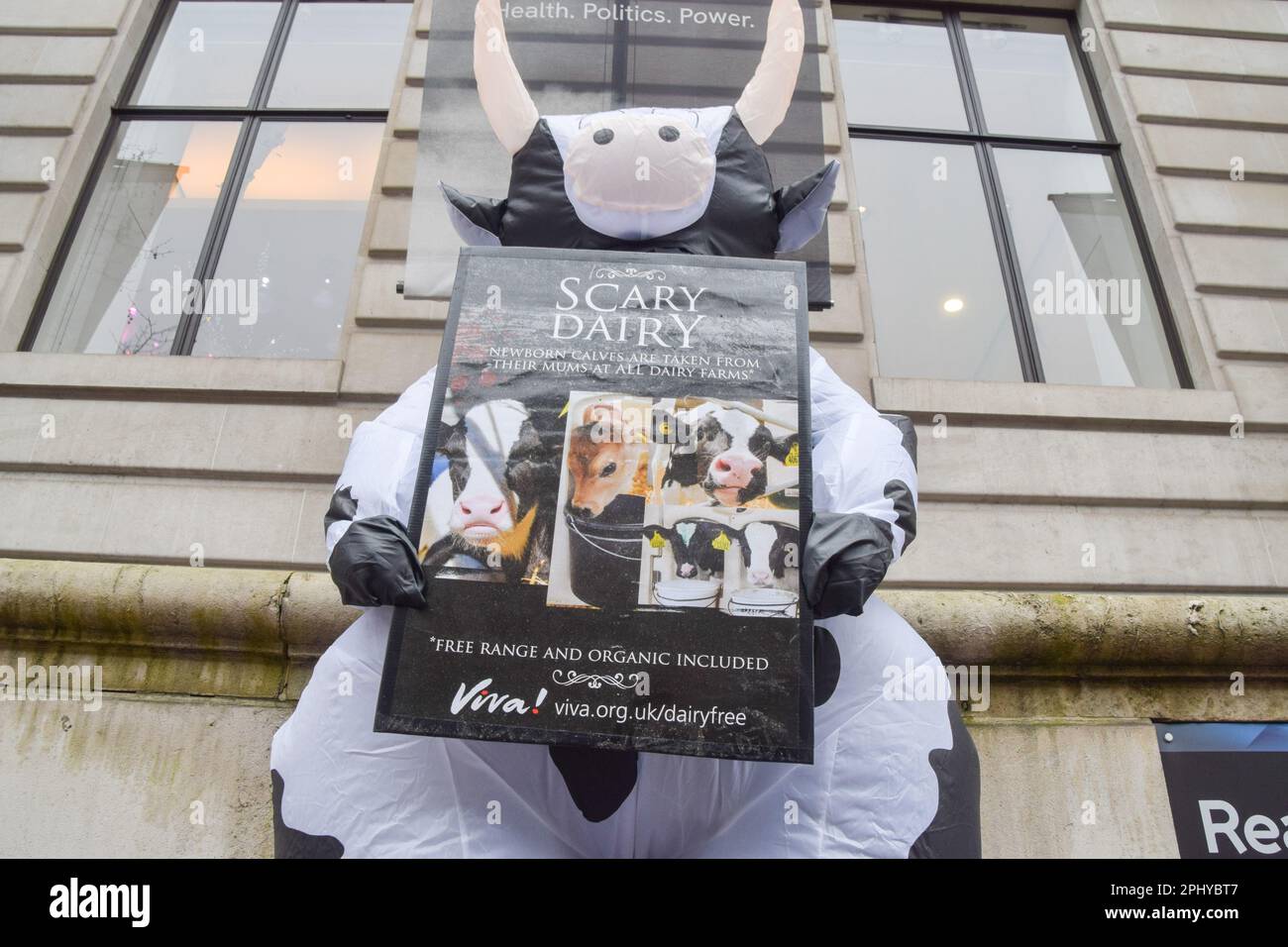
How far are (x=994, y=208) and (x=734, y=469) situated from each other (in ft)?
17.2

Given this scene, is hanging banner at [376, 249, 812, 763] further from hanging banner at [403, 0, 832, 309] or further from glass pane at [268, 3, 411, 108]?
glass pane at [268, 3, 411, 108]

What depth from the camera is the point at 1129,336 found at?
574cm

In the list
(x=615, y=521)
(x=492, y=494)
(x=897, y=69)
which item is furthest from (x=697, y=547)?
(x=897, y=69)

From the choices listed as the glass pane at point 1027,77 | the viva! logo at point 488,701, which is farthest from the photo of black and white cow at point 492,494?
the glass pane at point 1027,77

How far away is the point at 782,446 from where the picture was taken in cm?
214

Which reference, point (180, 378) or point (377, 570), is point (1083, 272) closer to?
point (377, 570)

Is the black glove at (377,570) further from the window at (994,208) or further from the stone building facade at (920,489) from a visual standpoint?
the window at (994,208)

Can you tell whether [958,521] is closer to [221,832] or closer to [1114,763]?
[1114,763]

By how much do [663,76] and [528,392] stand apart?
395cm

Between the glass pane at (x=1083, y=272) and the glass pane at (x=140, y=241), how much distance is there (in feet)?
20.0

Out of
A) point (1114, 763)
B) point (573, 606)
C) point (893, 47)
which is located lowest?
point (1114, 763)

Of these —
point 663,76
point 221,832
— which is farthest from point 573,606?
point 663,76

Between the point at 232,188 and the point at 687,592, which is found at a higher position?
the point at 232,188

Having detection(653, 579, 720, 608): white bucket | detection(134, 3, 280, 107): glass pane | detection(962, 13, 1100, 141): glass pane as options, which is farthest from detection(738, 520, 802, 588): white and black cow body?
detection(134, 3, 280, 107): glass pane
